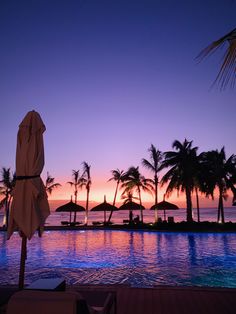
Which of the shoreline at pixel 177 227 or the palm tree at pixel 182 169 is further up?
the palm tree at pixel 182 169

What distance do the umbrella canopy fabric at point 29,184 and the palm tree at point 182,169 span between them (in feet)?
70.3

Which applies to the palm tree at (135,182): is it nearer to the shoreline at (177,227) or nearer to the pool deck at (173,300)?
the shoreline at (177,227)

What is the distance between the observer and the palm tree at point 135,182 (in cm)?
3054

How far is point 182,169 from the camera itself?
24.3m

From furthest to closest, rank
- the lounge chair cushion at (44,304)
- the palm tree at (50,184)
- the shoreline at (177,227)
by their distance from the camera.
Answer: the palm tree at (50,184), the shoreline at (177,227), the lounge chair cushion at (44,304)

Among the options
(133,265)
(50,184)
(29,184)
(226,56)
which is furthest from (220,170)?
(226,56)

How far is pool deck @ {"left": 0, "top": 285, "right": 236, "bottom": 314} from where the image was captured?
4.19 m

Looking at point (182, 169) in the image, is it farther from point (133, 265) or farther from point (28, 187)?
point (28, 187)

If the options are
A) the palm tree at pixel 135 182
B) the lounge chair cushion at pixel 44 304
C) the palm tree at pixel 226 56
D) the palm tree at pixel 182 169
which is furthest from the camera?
the palm tree at pixel 135 182

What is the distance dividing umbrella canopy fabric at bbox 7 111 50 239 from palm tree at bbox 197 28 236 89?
8.55 feet

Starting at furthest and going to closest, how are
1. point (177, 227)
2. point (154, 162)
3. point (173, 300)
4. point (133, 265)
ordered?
point (154, 162) < point (177, 227) < point (133, 265) < point (173, 300)

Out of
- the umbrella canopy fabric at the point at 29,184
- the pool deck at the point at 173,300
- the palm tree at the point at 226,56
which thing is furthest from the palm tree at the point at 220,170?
the palm tree at the point at 226,56

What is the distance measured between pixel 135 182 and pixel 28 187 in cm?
2730

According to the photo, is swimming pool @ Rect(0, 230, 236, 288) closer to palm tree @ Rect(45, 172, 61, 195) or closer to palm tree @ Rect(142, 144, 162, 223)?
palm tree @ Rect(142, 144, 162, 223)
